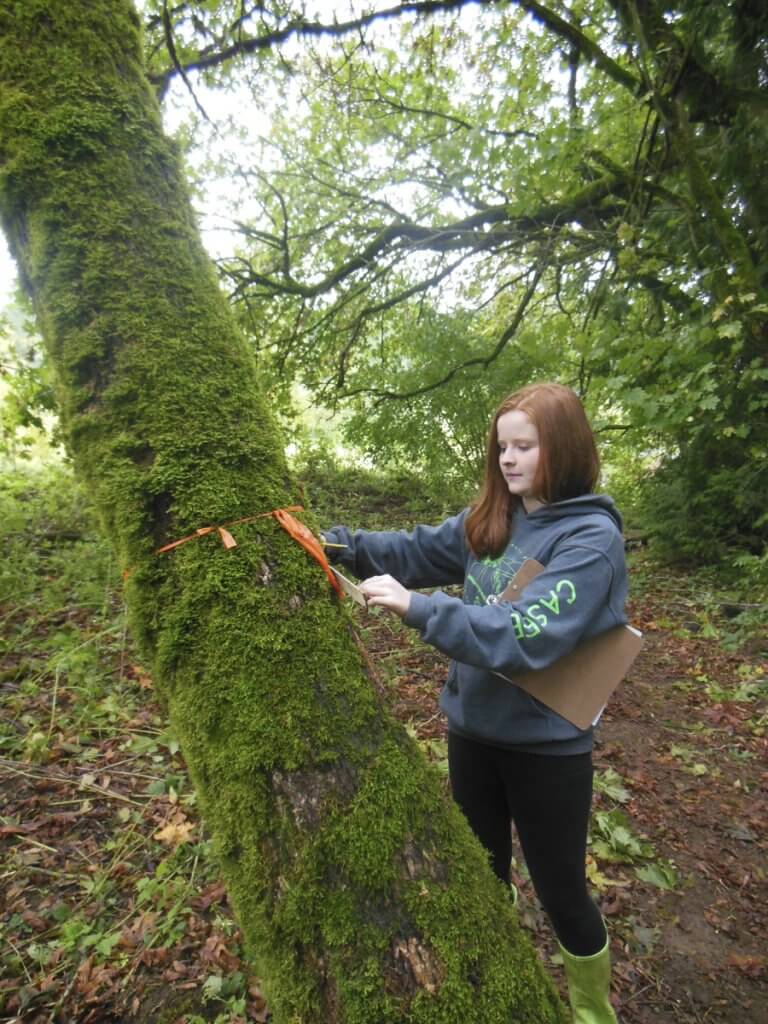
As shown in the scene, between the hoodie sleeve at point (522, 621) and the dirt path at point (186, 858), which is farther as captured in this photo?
the dirt path at point (186, 858)

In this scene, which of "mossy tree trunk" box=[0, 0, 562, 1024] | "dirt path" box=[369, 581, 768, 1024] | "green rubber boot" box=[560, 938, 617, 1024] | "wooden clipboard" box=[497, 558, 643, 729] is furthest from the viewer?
"dirt path" box=[369, 581, 768, 1024]

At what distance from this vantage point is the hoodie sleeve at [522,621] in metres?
1.41

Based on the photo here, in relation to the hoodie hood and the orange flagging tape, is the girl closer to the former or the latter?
the hoodie hood

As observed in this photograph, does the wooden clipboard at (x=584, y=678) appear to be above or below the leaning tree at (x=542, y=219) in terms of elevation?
below

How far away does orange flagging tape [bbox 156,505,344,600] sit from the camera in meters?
1.29

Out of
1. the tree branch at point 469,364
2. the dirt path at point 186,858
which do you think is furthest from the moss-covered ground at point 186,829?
the tree branch at point 469,364

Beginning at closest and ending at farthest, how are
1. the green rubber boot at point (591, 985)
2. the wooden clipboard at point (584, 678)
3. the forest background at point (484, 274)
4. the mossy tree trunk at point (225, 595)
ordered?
the mossy tree trunk at point (225, 595) < the wooden clipboard at point (584, 678) < the green rubber boot at point (591, 985) < the forest background at point (484, 274)

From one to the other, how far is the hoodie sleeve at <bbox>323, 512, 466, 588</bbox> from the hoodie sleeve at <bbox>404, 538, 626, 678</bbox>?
561 millimetres

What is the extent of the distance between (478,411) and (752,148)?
438 cm

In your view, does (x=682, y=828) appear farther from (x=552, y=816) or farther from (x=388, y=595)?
(x=388, y=595)

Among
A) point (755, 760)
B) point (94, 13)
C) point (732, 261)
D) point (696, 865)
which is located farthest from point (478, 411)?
point (94, 13)

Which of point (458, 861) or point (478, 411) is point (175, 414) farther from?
point (478, 411)

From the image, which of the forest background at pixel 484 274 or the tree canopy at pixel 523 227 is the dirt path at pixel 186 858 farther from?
the tree canopy at pixel 523 227

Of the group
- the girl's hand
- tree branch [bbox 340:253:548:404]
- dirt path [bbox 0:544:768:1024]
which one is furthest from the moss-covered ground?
tree branch [bbox 340:253:548:404]
